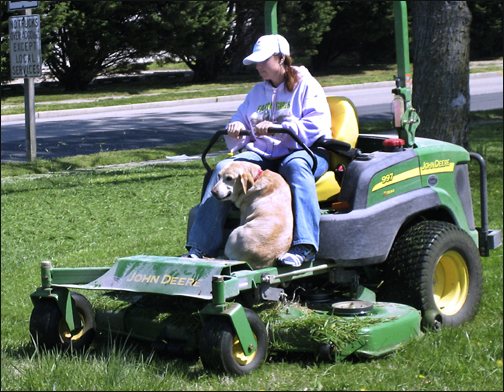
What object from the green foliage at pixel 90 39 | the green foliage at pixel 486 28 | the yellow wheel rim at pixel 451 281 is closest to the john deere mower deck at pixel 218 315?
the yellow wheel rim at pixel 451 281

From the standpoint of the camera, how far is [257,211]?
4.14m

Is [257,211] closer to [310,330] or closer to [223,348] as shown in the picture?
[310,330]

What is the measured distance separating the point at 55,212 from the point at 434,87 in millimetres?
5026

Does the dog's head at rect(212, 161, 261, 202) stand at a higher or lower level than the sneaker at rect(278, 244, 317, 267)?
higher

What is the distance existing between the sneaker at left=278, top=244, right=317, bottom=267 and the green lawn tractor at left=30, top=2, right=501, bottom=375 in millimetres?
53

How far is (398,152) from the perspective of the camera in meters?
4.77

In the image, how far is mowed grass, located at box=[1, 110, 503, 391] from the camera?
3533 millimetres

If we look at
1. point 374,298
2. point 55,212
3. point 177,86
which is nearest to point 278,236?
point 374,298

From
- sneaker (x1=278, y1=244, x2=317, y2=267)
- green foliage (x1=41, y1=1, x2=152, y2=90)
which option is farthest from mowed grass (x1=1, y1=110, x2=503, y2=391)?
green foliage (x1=41, y1=1, x2=152, y2=90)

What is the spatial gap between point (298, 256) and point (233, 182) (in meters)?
0.59

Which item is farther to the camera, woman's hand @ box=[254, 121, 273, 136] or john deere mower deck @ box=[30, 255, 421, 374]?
woman's hand @ box=[254, 121, 273, 136]

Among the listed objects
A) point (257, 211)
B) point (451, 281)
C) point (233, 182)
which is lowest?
point (451, 281)

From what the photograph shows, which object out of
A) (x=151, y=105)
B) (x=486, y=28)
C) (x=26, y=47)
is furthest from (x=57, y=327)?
(x=486, y=28)

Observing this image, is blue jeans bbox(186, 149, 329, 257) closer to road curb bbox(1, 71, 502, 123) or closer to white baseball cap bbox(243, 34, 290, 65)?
white baseball cap bbox(243, 34, 290, 65)
